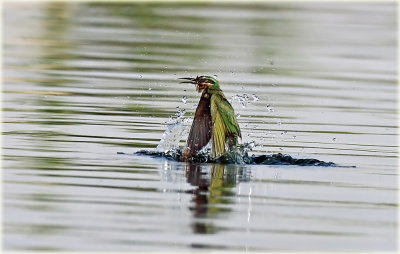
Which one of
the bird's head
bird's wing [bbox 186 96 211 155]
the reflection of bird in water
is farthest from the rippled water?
the bird's head

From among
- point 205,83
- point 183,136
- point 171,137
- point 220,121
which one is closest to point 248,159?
point 220,121

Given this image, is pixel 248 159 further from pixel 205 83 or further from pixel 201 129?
pixel 205 83

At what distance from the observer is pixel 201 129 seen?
531 inches

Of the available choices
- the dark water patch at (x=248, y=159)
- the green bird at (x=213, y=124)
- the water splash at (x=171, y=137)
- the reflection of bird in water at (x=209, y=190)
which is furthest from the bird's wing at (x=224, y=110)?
the water splash at (x=171, y=137)

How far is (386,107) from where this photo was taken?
18250 mm

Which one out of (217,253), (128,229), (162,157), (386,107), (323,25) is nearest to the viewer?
(217,253)

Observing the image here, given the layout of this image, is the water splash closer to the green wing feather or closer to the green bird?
the green bird

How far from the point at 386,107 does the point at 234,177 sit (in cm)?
609

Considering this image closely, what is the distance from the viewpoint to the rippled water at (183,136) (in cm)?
1017

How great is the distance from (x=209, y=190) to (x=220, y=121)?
1.70 meters

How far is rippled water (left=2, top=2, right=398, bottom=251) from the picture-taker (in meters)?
10.2

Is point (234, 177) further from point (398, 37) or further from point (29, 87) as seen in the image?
point (398, 37)

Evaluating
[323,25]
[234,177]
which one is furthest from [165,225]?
[323,25]

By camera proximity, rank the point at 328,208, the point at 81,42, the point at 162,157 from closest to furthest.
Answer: the point at 328,208 < the point at 162,157 < the point at 81,42
